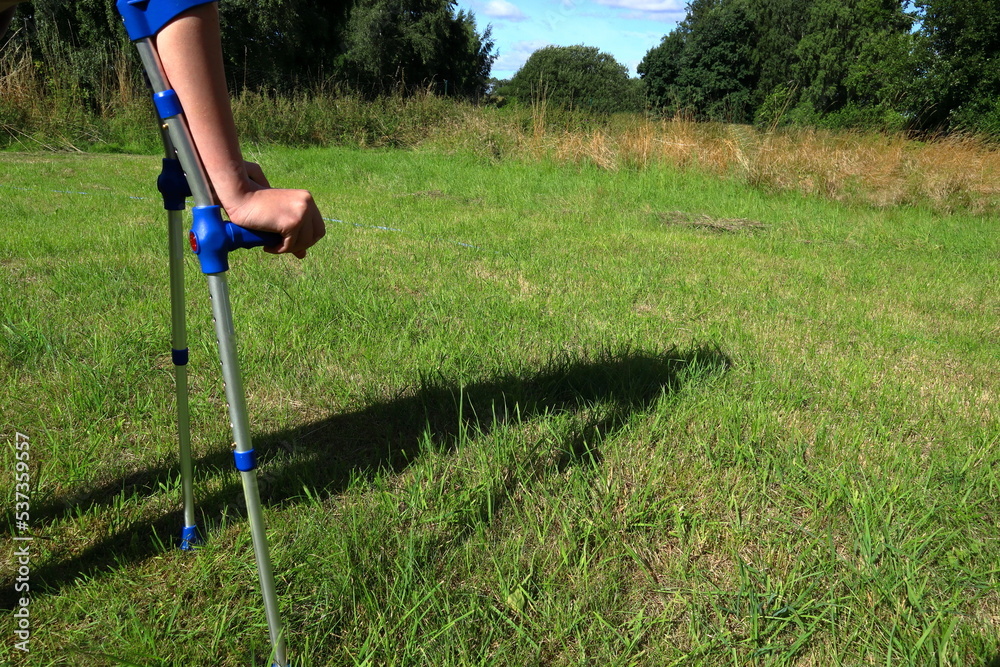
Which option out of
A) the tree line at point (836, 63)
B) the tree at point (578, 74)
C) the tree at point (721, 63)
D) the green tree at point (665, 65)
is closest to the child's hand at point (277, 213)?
the tree line at point (836, 63)

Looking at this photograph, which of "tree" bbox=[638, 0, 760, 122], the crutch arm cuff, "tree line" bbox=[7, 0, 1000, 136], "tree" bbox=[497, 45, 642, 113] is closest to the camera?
the crutch arm cuff

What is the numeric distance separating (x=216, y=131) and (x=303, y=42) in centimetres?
3014

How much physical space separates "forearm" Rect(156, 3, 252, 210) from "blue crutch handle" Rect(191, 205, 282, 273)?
4 cm

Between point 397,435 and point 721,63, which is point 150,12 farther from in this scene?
point 721,63

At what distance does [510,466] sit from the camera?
7.29 feet

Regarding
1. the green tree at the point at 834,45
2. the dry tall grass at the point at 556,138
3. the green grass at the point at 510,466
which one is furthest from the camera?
the green tree at the point at 834,45

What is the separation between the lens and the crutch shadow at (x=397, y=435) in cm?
188

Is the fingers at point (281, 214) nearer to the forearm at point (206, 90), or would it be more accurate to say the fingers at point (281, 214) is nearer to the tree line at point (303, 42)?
the forearm at point (206, 90)

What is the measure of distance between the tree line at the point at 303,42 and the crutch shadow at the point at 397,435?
12.2 metres

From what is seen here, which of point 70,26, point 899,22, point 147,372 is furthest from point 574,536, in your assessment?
point 899,22

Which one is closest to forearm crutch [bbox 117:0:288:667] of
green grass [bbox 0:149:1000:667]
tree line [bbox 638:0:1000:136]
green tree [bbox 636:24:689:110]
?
green grass [bbox 0:149:1000:667]

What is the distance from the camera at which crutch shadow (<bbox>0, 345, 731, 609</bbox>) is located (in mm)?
1876

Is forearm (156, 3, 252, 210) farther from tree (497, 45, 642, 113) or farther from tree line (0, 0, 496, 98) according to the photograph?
tree (497, 45, 642, 113)

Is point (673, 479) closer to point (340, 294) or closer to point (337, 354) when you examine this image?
point (337, 354)
